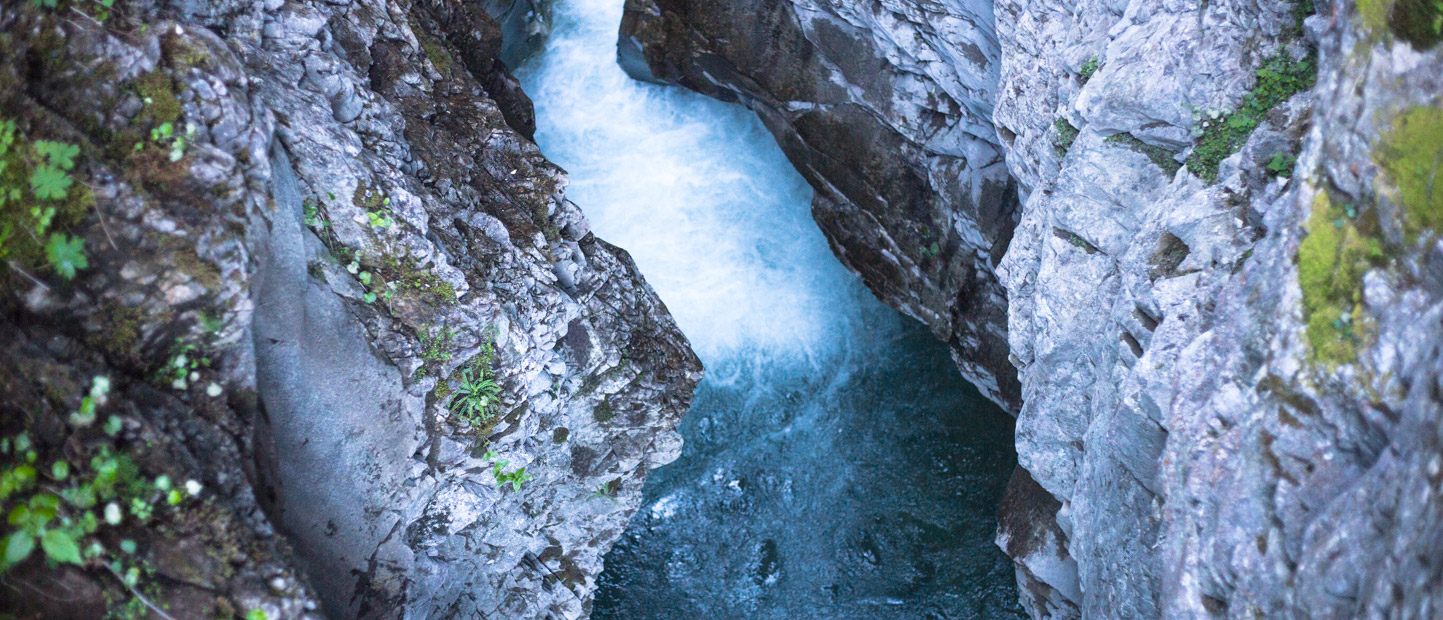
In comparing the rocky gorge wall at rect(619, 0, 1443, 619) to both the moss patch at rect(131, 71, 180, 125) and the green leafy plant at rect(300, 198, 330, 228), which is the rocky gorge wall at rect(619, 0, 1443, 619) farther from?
the moss patch at rect(131, 71, 180, 125)

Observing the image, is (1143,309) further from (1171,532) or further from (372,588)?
(372,588)

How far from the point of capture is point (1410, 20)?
4.36 m

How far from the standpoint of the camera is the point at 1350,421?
4.42 meters

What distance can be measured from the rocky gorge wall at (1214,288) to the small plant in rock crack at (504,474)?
5.35 metres

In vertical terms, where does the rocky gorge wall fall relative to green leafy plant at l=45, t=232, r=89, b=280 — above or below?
above

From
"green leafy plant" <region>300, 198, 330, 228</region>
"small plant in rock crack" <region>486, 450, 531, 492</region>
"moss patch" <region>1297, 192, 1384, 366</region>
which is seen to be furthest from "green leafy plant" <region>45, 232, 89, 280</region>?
"moss patch" <region>1297, 192, 1384, 366</region>

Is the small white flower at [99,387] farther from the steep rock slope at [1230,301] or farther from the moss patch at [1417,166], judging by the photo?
the moss patch at [1417,166]

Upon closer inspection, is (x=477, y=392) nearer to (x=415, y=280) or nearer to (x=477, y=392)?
(x=477, y=392)

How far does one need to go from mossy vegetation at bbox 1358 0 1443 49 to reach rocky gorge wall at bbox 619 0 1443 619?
0.01m

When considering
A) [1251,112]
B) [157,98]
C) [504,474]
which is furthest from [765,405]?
[157,98]

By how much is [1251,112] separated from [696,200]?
9.28m

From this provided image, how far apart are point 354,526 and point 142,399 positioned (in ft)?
7.48

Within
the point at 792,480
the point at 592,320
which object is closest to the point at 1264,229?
the point at 592,320

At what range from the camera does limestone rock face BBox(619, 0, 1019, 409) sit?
10844mm
